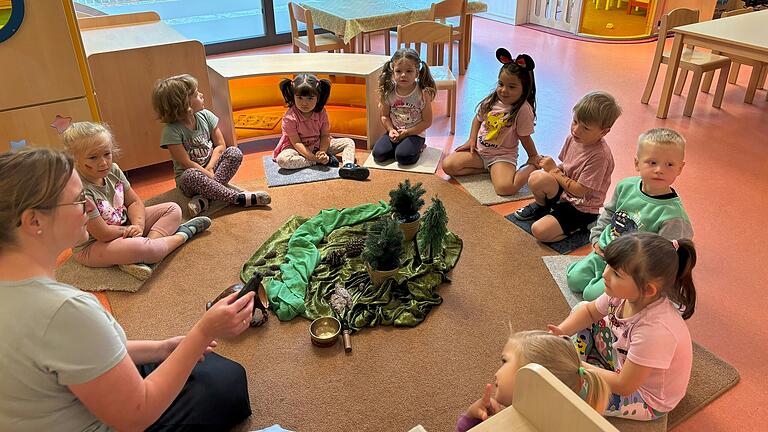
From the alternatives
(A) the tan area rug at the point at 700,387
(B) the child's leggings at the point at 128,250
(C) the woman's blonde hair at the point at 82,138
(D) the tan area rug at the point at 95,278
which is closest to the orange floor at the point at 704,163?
(A) the tan area rug at the point at 700,387

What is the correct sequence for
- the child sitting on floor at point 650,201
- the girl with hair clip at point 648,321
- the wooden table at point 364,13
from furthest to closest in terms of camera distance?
the wooden table at point 364,13, the child sitting on floor at point 650,201, the girl with hair clip at point 648,321

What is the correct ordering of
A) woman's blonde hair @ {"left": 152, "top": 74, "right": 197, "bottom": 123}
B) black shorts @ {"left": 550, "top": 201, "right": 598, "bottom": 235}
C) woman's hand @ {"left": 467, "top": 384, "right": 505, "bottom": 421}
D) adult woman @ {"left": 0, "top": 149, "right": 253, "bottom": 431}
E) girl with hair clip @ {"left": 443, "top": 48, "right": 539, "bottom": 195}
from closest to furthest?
adult woman @ {"left": 0, "top": 149, "right": 253, "bottom": 431}
woman's hand @ {"left": 467, "top": 384, "right": 505, "bottom": 421}
black shorts @ {"left": 550, "top": 201, "right": 598, "bottom": 235}
woman's blonde hair @ {"left": 152, "top": 74, "right": 197, "bottom": 123}
girl with hair clip @ {"left": 443, "top": 48, "right": 539, "bottom": 195}

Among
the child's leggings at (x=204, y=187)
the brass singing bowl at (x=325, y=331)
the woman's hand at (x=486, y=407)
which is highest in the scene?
the woman's hand at (x=486, y=407)

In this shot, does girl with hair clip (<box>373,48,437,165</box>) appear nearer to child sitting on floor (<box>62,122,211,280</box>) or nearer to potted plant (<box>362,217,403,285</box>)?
potted plant (<box>362,217,403,285</box>)

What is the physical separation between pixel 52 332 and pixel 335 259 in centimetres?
175

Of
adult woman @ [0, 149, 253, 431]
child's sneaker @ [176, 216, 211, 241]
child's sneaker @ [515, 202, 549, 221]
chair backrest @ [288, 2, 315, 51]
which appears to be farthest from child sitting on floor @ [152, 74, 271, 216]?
adult woman @ [0, 149, 253, 431]

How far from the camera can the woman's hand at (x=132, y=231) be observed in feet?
9.60

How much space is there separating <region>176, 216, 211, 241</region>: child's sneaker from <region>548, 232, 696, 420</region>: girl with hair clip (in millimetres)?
2081

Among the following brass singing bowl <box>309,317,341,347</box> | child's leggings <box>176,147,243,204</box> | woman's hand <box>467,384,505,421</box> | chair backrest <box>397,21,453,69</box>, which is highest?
chair backrest <box>397,21,453,69</box>

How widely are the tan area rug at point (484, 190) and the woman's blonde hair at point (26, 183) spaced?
2.65m

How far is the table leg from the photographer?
4723 millimetres

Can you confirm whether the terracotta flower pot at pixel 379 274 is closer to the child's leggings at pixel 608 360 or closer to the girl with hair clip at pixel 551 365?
the child's leggings at pixel 608 360

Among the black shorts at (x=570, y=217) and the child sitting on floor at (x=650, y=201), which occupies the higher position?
the child sitting on floor at (x=650, y=201)

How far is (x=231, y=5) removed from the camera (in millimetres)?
7957
